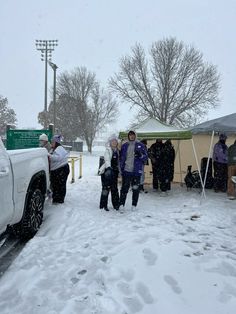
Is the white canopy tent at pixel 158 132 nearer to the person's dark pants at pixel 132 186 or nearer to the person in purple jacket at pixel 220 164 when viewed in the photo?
the person in purple jacket at pixel 220 164

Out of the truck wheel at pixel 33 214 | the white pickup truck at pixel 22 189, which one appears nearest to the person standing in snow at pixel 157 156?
the white pickup truck at pixel 22 189

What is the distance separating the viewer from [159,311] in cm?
350

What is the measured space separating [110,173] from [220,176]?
16.0 ft

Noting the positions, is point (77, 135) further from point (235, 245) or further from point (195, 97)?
point (235, 245)

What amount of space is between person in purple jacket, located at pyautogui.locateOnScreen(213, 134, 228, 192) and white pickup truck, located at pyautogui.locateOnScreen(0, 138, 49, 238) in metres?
6.20

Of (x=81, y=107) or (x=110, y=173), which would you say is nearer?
(x=110, y=173)

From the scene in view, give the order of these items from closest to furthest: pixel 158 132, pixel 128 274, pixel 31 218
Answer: pixel 128 274 < pixel 31 218 < pixel 158 132

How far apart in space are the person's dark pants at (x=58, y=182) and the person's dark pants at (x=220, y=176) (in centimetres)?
514

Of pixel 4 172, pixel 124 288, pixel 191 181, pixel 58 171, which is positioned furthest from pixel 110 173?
pixel 191 181

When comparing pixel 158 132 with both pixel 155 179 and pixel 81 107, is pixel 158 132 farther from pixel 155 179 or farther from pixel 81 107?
pixel 81 107

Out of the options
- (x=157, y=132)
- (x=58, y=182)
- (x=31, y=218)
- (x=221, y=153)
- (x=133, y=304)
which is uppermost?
(x=157, y=132)

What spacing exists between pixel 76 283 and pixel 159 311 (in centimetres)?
104

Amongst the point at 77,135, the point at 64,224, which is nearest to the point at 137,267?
the point at 64,224

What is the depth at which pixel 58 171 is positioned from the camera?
828cm
